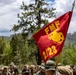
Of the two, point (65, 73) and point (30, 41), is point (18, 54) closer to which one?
point (30, 41)

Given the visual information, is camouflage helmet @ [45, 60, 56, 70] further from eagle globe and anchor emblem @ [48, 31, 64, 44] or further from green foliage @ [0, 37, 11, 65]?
green foliage @ [0, 37, 11, 65]

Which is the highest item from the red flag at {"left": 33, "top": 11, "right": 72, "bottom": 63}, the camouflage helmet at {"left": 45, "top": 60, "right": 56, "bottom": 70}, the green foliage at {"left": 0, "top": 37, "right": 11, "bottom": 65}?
the green foliage at {"left": 0, "top": 37, "right": 11, "bottom": 65}

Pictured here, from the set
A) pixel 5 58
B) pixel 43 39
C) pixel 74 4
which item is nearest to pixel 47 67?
pixel 43 39

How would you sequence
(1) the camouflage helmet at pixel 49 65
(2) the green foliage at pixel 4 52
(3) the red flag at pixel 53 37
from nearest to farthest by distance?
(1) the camouflage helmet at pixel 49 65
(3) the red flag at pixel 53 37
(2) the green foliage at pixel 4 52

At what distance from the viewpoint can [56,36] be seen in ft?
25.9

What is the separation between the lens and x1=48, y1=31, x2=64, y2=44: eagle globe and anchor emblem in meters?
7.70

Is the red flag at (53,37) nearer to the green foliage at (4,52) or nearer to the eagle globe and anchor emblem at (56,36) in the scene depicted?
the eagle globe and anchor emblem at (56,36)

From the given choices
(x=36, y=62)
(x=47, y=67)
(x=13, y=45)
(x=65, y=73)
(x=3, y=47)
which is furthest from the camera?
(x=3, y=47)

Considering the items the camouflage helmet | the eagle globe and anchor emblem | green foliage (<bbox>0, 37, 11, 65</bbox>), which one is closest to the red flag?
the eagle globe and anchor emblem

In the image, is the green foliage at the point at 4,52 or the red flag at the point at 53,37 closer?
the red flag at the point at 53,37

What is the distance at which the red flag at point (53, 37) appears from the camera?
302 inches

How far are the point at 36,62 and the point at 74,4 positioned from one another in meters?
42.9

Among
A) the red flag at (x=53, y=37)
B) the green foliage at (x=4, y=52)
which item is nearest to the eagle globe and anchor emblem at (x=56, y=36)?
the red flag at (x=53, y=37)

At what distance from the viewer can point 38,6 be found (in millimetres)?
51438
